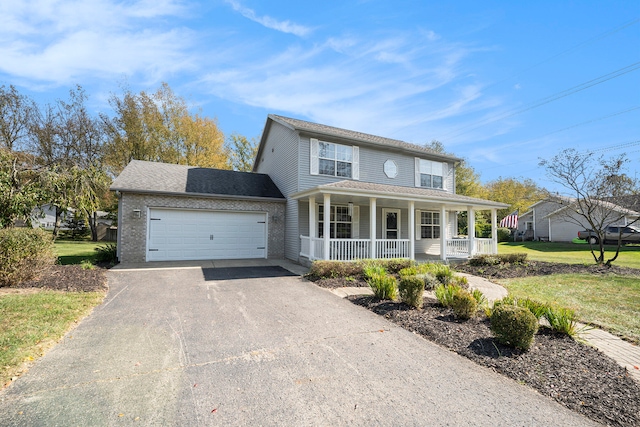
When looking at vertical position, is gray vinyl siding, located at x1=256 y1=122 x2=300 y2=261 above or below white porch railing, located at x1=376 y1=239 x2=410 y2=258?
above

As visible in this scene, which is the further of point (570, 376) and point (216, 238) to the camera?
point (216, 238)

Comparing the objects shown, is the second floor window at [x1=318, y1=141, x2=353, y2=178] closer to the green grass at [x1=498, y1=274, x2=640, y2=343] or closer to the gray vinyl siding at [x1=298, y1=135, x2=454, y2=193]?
the gray vinyl siding at [x1=298, y1=135, x2=454, y2=193]

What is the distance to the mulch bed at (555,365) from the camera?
8.71 feet

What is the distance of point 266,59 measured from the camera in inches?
410

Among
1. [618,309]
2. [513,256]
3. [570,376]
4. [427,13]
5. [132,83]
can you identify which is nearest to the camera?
[570,376]

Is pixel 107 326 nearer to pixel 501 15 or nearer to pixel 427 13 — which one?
pixel 427 13

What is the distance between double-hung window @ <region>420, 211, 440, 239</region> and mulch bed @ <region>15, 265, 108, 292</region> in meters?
13.4

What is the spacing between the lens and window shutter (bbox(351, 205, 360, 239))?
1306cm

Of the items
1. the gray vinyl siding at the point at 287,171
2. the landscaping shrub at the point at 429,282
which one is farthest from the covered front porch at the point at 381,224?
the landscaping shrub at the point at 429,282

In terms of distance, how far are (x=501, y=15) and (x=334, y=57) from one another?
6.43 m

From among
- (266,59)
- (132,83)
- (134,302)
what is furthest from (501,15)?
(132,83)

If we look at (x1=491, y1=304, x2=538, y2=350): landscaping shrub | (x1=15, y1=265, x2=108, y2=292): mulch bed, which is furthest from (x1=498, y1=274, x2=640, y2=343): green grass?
(x1=15, y1=265, x2=108, y2=292): mulch bed

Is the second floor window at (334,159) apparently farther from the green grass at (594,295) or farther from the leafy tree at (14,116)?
the leafy tree at (14,116)

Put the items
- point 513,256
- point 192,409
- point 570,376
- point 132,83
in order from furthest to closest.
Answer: point 132,83
point 513,256
point 570,376
point 192,409
